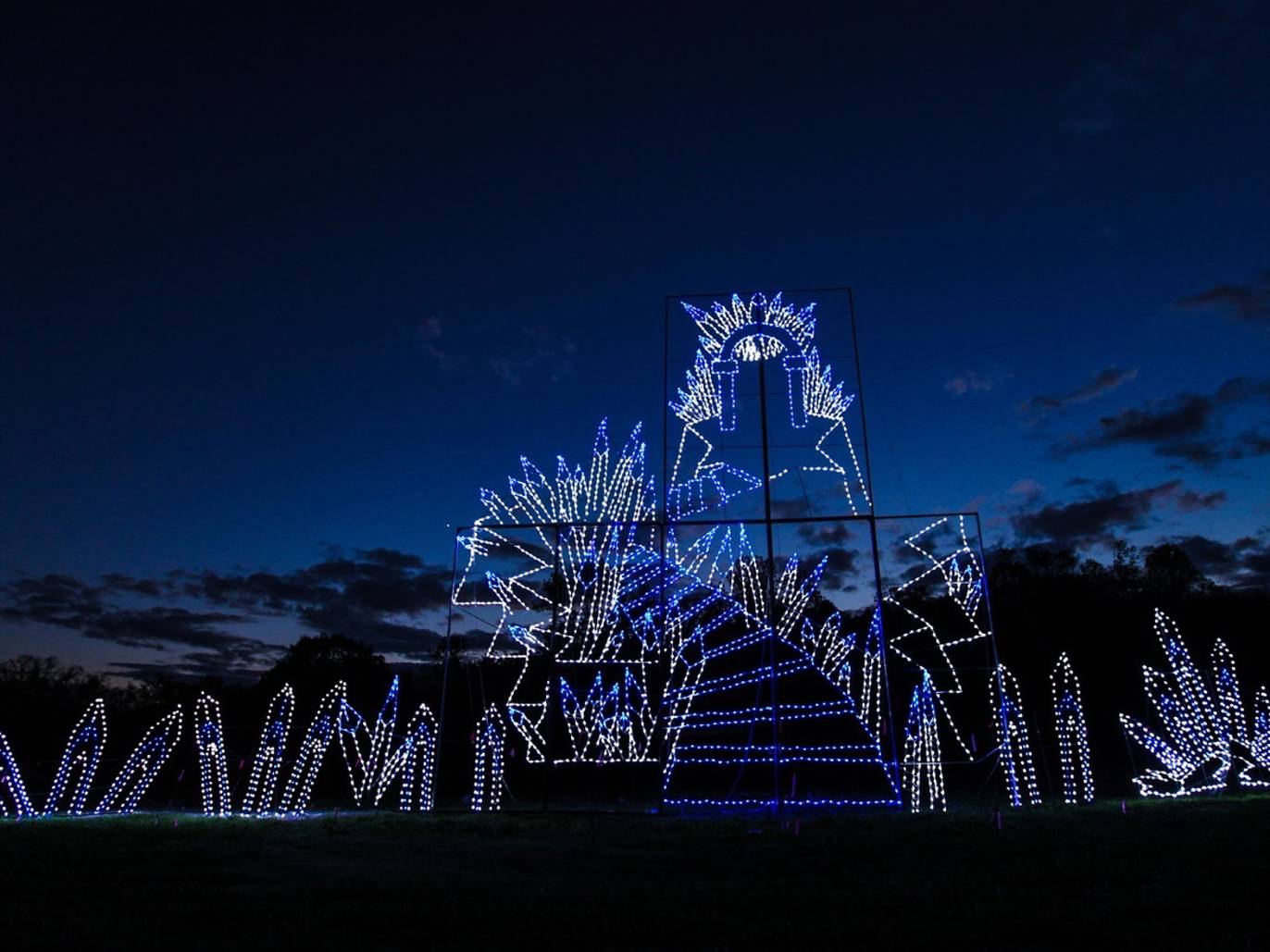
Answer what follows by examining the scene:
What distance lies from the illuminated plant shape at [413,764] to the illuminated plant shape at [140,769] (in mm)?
3249

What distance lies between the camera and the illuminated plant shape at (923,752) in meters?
13.6

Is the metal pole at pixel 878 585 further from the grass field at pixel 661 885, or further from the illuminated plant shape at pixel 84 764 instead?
the illuminated plant shape at pixel 84 764

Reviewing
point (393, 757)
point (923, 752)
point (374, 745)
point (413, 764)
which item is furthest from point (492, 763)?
point (923, 752)

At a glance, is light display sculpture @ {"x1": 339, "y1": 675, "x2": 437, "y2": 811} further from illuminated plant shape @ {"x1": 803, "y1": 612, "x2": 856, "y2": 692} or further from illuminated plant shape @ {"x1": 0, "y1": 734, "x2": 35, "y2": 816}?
illuminated plant shape @ {"x1": 803, "y1": 612, "x2": 856, "y2": 692}

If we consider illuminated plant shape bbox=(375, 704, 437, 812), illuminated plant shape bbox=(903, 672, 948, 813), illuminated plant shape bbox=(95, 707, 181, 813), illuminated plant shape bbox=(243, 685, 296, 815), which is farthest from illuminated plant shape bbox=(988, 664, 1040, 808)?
illuminated plant shape bbox=(95, 707, 181, 813)

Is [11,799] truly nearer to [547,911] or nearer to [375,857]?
[375,857]

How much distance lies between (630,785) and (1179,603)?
16963 millimetres

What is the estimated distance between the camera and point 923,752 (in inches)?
588

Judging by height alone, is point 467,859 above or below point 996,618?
below

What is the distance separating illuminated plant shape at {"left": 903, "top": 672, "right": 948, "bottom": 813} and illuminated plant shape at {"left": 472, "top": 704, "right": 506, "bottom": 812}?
5637 mm

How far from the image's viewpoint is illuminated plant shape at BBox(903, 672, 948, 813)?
13.6 meters

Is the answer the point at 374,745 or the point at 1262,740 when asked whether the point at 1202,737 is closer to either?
the point at 1262,740

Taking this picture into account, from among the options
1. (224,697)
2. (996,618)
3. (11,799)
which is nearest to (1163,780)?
(996,618)

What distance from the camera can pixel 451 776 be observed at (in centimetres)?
2053
